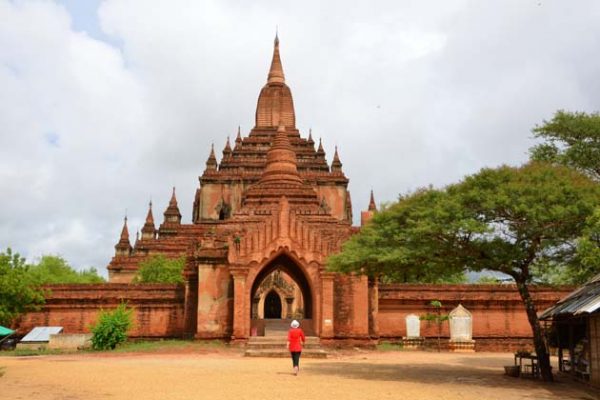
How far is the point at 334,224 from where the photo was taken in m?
28.1

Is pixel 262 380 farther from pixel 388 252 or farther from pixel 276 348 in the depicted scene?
pixel 276 348

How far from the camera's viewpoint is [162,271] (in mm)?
36406

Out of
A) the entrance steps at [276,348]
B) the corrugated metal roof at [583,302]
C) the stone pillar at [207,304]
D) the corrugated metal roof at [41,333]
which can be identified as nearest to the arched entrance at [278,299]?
the stone pillar at [207,304]

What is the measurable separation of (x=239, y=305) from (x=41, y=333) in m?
8.98

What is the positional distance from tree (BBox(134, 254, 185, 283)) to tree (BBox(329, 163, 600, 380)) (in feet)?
70.3

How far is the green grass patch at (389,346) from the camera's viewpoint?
84.9 ft

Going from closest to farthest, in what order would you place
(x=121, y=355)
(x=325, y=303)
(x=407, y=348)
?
(x=121, y=355)
(x=325, y=303)
(x=407, y=348)

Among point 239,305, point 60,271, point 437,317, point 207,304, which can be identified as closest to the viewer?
point 239,305

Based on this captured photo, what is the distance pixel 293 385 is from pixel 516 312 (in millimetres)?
18264

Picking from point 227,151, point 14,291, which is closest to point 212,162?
point 227,151

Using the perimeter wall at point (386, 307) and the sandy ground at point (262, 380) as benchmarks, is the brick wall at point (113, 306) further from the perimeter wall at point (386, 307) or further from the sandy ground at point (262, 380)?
the sandy ground at point (262, 380)

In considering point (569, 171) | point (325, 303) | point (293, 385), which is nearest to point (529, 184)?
point (569, 171)

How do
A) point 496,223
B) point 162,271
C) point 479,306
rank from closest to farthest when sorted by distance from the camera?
1. point 496,223
2. point 479,306
3. point 162,271

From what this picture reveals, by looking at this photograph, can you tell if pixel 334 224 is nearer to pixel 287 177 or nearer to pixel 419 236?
pixel 287 177
